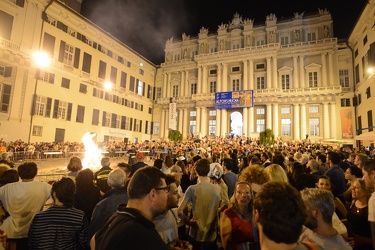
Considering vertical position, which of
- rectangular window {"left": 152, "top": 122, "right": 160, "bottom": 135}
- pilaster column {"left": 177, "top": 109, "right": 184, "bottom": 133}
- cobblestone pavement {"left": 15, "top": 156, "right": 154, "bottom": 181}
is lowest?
cobblestone pavement {"left": 15, "top": 156, "right": 154, "bottom": 181}

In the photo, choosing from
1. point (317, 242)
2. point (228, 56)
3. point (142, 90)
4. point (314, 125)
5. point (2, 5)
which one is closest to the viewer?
point (317, 242)

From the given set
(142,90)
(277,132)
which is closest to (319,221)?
(277,132)

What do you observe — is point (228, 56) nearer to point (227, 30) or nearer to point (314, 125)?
point (227, 30)

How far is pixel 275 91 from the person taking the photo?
3206 cm

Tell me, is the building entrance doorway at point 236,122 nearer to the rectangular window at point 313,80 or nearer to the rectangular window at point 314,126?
the rectangular window at point 314,126

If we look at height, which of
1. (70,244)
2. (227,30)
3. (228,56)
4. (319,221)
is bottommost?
(70,244)

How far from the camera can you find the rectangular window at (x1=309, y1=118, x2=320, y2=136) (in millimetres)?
30498

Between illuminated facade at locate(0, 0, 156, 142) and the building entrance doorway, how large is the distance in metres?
16.5

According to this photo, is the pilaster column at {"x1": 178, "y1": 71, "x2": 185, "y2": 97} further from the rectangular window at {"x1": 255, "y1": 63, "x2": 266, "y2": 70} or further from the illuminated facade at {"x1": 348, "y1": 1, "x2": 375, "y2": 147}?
the illuminated facade at {"x1": 348, "y1": 1, "x2": 375, "y2": 147}

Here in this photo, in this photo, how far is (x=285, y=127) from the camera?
3212 cm

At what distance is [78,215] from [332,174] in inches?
204

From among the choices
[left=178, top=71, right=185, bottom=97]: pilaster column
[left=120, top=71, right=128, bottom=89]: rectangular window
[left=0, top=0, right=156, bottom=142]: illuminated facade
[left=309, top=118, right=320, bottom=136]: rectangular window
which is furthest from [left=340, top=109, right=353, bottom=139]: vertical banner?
[left=120, top=71, right=128, bottom=89]: rectangular window

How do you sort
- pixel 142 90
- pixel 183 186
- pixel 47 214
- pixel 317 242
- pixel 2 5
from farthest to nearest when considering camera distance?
pixel 142 90 < pixel 2 5 < pixel 183 186 < pixel 47 214 < pixel 317 242

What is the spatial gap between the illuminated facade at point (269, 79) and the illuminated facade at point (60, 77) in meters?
10.4
